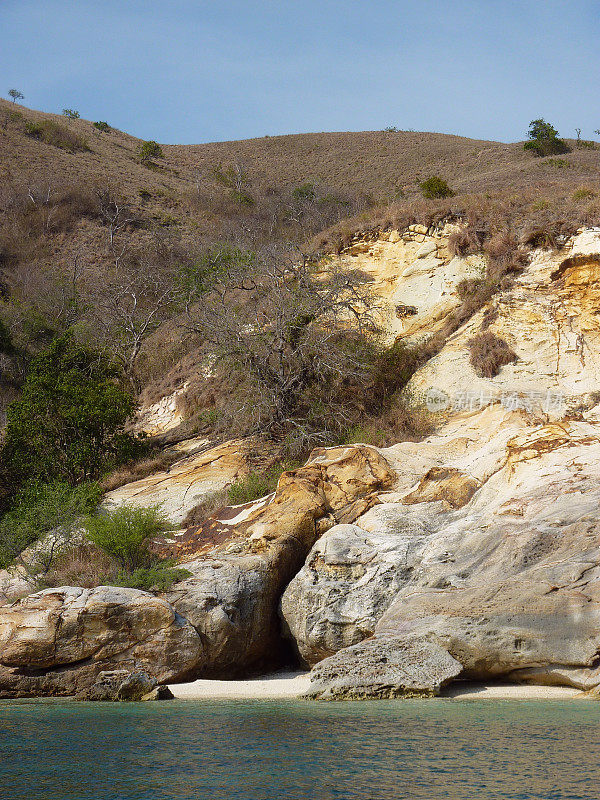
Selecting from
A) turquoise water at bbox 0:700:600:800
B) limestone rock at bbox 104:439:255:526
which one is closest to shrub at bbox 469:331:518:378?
limestone rock at bbox 104:439:255:526

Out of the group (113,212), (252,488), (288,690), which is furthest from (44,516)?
(113,212)

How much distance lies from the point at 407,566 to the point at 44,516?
344 inches

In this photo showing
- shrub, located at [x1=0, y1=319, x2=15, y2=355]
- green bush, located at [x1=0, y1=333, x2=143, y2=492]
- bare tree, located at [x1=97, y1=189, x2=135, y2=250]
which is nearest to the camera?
green bush, located at [x1=0, y1=333, x2=143, y2=492]

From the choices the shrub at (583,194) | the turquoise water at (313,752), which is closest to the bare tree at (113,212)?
the shrub at (583,194)

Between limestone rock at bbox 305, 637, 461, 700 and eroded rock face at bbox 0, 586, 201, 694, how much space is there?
244 cm

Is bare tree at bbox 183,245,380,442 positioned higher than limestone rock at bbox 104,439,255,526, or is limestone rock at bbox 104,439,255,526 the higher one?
bare tree at bbox 183,245,380,442

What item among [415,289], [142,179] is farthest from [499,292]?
[142,179]

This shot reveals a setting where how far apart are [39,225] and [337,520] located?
33899mm

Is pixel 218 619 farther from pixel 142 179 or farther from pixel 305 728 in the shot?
pixel 142 179

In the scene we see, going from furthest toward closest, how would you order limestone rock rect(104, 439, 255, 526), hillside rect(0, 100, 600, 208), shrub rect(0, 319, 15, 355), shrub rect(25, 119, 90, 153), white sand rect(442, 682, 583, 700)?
1. shrub rect(25, 119, 90, 153)
2. hillside rect(0, 100, 600, 208)
3. shrub rect(0, 319, 15, 355)
4. limestone rock rect(104, 439, 255, 526)
5. white sand rect(442, 682, 583, 700)

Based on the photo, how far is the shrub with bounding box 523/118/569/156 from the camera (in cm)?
5000

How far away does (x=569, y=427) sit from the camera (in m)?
13.5

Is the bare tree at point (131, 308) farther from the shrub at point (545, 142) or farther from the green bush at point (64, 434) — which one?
the shrub at point (545, 142)

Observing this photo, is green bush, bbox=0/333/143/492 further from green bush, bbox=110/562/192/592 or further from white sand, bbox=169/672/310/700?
white sand, bbox=169/672/310/700
